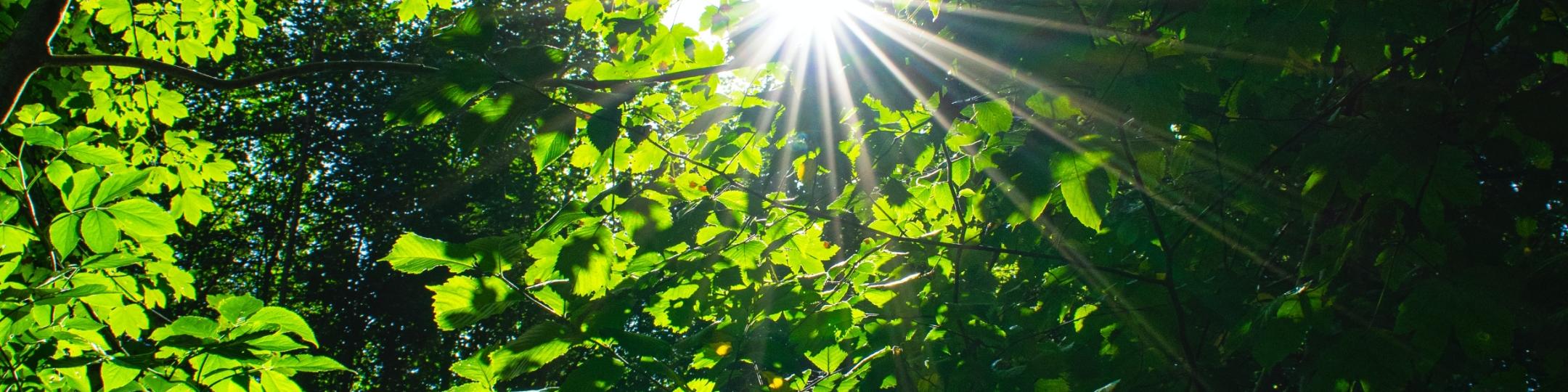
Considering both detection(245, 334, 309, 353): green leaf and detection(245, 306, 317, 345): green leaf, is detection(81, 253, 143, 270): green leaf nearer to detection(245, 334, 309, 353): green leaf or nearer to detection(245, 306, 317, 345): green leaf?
detection(245, 306, 317, 345): green leaf

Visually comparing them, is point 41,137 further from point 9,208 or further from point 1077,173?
point 1077,173

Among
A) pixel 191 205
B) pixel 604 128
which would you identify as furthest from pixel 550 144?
pixel 191 205

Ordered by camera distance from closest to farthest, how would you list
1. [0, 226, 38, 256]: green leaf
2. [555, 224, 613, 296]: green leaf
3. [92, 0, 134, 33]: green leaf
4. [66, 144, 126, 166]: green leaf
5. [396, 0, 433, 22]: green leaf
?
[555, 224, 613, 296]: green leaf, [0, 226, 38, 256]: green leaf, [66, 144, 126, 166]: green leaf, [396, 0, 433, 22]: green leaf, [92, 0, 134, 33]: green leaf

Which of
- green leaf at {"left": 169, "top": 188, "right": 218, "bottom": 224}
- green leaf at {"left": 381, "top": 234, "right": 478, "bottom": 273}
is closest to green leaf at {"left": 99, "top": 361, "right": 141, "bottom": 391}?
green leaf at {"left": 381, "top": 234, "right": 478, "bottom": 273}

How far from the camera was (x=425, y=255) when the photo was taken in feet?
4.07

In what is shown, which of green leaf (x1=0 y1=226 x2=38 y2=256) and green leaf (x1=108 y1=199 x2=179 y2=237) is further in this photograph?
green leaf (x1=0 y1=226 x2=38 y2=256)

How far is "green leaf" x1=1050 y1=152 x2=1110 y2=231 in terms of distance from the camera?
1.28m

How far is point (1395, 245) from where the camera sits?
1.64 metres

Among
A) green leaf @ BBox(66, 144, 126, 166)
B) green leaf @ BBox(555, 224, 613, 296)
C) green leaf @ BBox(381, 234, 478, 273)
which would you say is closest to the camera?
green leaf @ BBox(381, 234, 478, 273)

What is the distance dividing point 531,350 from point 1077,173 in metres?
0.91

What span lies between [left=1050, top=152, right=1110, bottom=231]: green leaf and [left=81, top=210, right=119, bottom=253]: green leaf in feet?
6.15

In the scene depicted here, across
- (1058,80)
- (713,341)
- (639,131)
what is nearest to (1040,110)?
(1058,80)

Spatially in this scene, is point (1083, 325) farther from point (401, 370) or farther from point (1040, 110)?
point (401, 370)

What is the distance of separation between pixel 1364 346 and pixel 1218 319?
1.96 ft
